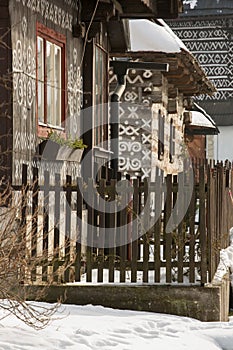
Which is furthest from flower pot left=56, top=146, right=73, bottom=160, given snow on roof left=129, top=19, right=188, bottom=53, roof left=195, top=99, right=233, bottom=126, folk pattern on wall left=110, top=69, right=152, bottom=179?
roof left=195, top=99, right=233, bottom=126

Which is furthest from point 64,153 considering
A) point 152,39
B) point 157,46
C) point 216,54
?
point 216,54

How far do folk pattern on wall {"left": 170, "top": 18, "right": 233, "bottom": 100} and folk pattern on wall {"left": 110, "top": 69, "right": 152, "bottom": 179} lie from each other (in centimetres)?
1805

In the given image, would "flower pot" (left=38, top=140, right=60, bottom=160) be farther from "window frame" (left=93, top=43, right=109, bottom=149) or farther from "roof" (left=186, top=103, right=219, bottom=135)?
"roof" (left=186, top=103, right=219, bottom=135)

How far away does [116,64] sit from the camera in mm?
16125

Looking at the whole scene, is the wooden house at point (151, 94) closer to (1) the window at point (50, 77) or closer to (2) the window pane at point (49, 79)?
(1) the window at point (50, 77)

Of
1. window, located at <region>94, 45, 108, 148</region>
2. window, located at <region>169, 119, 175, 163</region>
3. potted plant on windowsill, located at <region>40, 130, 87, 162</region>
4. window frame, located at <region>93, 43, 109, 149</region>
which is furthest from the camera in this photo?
window, located at <region>169, 119, 175, 163</region>

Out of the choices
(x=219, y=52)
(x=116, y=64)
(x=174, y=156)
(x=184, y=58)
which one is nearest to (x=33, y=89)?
(x=116, y=64)

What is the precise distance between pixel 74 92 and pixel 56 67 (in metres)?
0.77

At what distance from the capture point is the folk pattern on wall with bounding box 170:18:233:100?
119ft

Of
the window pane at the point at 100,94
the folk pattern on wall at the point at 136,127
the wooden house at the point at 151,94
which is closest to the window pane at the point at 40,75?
the window pane at the point at 100,94

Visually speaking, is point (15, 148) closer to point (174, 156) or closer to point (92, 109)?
point (92, 109)

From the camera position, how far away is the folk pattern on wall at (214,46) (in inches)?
1423

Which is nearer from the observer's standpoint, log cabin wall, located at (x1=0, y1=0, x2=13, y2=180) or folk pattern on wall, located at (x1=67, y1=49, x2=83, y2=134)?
log cabin wall, located at (x1=0, y1=0, x2=13, y2=180)

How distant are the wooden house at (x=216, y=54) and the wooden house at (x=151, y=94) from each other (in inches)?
573
